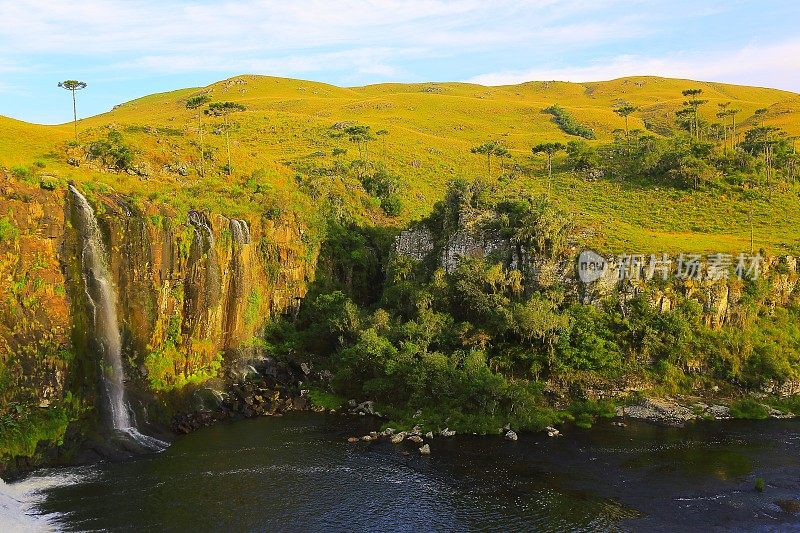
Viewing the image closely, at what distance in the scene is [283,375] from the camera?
62.0 m

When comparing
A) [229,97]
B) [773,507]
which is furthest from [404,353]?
[229,97]

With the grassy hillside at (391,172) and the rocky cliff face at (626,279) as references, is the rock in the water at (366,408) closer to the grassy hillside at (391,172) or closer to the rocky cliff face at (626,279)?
the rocky cliff face at (626,279)

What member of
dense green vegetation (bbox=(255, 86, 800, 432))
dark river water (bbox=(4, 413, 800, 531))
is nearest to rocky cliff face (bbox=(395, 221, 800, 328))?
dense green vegetation (bbox=(255, 86, 800, 432))

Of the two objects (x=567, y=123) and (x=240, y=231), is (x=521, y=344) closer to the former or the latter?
(x=240, y=231)

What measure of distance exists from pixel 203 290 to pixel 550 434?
34.6 meters

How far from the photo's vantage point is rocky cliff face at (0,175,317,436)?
47000mm

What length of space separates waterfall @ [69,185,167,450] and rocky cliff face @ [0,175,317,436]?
540 mm

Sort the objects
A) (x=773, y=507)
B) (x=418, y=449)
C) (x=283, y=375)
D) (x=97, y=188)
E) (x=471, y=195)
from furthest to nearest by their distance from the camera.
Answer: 1. (x=471, y=195)
2. (x=283, y=375)
3. (x=97, y=188)
4. (x=418, y=449)
5. (x=773, y=507)

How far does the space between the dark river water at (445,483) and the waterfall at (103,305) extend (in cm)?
673

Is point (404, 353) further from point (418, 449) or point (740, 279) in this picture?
point (740, 279)

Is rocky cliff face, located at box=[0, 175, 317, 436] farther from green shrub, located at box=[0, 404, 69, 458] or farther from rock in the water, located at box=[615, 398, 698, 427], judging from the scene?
rock in the water, located at box=[615, 398, 698, 427]

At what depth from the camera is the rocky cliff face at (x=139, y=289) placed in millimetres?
47000

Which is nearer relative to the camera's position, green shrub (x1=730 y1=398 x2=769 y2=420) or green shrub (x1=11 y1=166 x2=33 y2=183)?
green shrub (x1=11 y1=166 x2=33 y2=183)

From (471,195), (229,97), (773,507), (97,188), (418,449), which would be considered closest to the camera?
(773,507)
